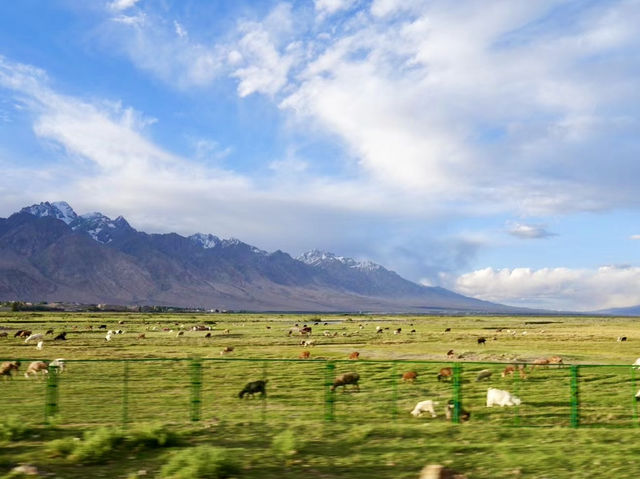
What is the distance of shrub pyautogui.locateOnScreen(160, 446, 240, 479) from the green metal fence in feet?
18.5

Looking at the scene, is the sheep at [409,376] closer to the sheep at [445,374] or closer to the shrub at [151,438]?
the sheep at [445,374]

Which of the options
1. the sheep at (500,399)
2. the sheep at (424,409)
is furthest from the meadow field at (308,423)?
the sheep at (424,409)

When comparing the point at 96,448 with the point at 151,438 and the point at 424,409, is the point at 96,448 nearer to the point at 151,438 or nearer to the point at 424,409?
the point at 151,438

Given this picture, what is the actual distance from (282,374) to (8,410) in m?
13.9

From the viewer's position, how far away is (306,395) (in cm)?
2600

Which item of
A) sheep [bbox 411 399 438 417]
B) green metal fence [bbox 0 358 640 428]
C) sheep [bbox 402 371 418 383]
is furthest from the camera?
sheep [bbox 402 371 418 383]

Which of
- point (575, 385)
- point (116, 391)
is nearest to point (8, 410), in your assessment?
point (116, 391)

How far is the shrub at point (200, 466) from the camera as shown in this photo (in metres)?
11.1

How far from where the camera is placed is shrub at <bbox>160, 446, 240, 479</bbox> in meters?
11.1

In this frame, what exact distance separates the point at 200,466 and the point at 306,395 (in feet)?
49.6

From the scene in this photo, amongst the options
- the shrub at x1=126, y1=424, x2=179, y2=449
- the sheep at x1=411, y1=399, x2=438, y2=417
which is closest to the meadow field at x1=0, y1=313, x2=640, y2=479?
the shrub at x1=126, y1=424, x2=179, y2=449

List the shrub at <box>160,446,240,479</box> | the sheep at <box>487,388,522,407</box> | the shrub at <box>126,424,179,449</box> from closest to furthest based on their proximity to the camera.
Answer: the shrub at <box>160,446,240,479</box> < the shrub at <box>126,424,179,449</box> < the sheep at <box>487,388,522,407</box>

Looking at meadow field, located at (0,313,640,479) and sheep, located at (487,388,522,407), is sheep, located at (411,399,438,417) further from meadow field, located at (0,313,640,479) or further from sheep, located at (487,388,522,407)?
sheep, located at (487,388,522,407)

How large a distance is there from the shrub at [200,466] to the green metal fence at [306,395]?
18.5 feet
